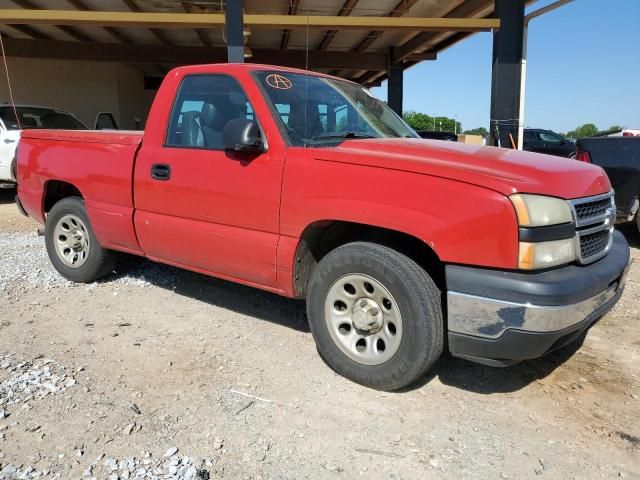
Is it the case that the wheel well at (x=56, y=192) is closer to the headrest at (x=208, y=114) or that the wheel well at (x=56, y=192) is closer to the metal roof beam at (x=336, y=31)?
the headrest at (x=208, y=114)

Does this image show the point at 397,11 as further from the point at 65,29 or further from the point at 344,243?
the point at 344,243

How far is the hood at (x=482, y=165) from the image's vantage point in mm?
2596

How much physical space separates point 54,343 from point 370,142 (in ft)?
8.51

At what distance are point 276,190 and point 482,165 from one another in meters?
1.23

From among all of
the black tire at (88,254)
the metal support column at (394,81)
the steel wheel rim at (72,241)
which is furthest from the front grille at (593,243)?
the metal support column at (394,81)

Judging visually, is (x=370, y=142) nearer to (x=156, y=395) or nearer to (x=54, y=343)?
(x=156, y=395)

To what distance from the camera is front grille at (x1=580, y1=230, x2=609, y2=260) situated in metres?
2.79

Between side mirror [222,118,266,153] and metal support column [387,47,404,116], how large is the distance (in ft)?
42.8

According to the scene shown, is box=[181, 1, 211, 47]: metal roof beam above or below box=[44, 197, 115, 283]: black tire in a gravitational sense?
above

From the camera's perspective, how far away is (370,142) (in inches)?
131

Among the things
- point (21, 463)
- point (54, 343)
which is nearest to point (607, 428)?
point (21, 463)

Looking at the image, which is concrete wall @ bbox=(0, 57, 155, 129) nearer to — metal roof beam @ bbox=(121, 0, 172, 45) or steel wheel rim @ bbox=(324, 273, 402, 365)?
metal roof beam @ bbox=(121, 0, 172, 45)

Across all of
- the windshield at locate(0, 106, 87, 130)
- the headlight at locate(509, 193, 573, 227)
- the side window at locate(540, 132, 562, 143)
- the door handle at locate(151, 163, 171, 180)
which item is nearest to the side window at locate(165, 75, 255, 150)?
the door handle at locate(151, 163, 171, 180)

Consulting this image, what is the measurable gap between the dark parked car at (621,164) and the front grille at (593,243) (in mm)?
4366
